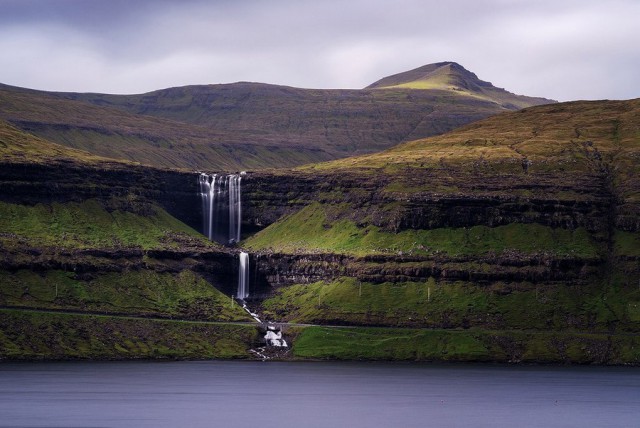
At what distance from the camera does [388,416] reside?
158 m

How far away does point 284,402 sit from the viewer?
170 m

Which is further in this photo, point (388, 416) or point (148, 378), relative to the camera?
point (148, 378)

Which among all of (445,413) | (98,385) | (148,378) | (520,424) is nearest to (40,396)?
(98,385)

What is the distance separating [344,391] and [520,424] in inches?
1619

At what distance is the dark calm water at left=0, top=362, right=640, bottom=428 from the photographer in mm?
150125

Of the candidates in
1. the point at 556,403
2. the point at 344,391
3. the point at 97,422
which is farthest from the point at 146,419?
the point at 556,403

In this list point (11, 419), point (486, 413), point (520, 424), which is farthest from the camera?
point (486, 413)

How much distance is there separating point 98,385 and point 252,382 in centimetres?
2755

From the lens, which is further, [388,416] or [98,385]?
[98,385]

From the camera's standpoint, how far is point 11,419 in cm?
14100

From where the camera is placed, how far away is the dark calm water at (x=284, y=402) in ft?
493

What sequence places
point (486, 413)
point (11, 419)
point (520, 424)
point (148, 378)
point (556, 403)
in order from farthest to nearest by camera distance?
point (148, 378) → point (556, 403) → point (486, 413) → point (520, 424) → point (11, 419)

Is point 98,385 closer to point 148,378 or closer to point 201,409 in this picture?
point 148,378

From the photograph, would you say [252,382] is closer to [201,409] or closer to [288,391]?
[288,391]
